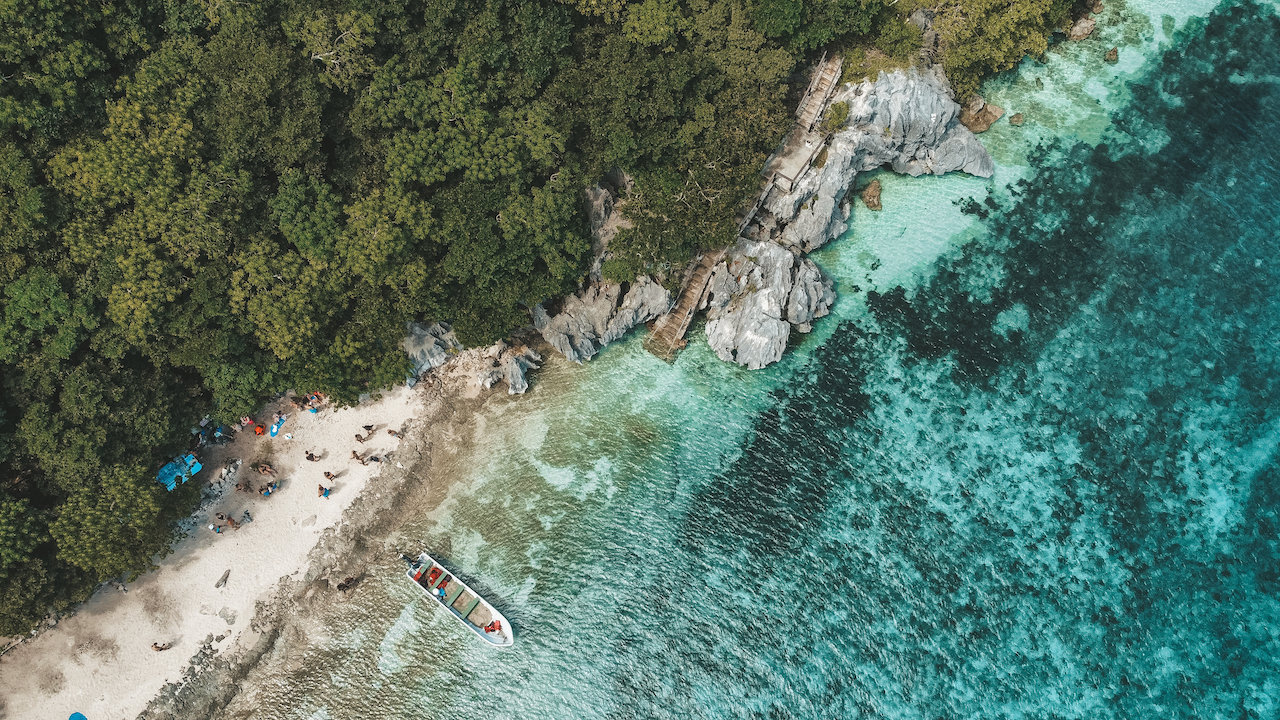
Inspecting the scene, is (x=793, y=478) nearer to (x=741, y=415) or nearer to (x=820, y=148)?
(x=741, y=415)

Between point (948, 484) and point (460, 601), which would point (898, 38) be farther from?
point (460, 601)

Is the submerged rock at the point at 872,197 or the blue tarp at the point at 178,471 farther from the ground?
the submerged rock at the point at 872,197

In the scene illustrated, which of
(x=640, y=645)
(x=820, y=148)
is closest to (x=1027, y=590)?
(x=640, y=645)

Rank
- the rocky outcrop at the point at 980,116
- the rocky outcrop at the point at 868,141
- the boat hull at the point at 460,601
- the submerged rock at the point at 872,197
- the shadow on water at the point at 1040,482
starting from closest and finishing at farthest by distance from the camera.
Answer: the shadow on water at the point at 1040,482 < the boat hull at the point at 460,601 < the rocky outcrop at the point at 868,141 < the submerged rock at the point at 872,197 < the rocky outcrop at the point at 980,116

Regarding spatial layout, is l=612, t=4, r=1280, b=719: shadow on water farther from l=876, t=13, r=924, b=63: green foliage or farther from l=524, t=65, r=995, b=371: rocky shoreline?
l=876, t=13, r=924, b=63: green foliage

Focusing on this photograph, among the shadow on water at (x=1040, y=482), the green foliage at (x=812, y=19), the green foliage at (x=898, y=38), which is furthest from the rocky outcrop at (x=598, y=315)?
the green foliage at (x=898, y=38)

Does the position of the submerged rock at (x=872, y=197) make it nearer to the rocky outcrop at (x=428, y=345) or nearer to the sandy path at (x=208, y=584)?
the rocky outcrop at (x=428, y=345)

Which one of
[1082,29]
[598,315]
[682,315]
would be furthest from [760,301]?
[1082,29]
